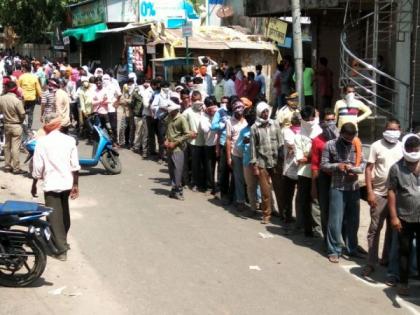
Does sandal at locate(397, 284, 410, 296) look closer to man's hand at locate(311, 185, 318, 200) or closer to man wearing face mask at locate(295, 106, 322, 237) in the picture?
man's hand at locate(311, 185, 318, 200)

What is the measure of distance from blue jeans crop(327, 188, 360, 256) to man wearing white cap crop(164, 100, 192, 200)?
3.54 m

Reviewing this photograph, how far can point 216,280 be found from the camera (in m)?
6.78

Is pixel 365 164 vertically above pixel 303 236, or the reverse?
pixel 365 164

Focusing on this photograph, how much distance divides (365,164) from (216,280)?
238cm

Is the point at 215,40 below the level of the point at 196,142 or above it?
above

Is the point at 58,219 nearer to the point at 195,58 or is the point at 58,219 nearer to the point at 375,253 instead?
the point at 375,253

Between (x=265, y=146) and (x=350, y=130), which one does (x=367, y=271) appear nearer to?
(x=350, y=130)

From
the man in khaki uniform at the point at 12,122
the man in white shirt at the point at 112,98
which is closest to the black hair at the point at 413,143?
the man in khaki uniform at the point at 12,122

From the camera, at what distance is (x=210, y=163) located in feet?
37.1

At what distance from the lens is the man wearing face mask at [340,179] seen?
24.4ft

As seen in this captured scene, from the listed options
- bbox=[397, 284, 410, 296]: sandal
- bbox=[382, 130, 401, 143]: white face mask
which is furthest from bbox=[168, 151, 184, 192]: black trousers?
bbox=[397, 284, 410, 296]: sandal

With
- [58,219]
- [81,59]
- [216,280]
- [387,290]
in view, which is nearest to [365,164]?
[387,290]

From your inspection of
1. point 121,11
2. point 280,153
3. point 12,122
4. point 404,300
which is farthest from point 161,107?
point 121,11

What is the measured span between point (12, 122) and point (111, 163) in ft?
6.74
